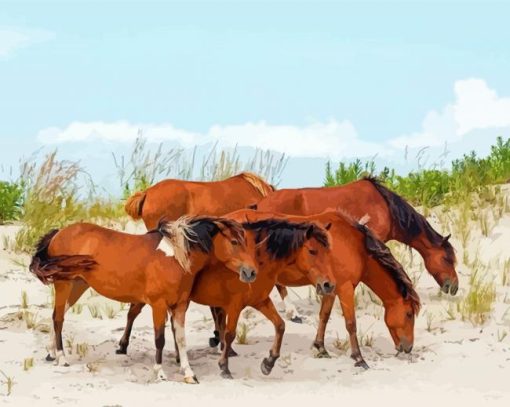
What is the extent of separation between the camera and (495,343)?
29.1ft

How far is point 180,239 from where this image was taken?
730 cm

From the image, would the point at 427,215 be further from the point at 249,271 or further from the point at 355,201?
the point at 249,271

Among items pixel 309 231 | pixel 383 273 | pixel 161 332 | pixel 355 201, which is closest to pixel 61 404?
pixel 161 332

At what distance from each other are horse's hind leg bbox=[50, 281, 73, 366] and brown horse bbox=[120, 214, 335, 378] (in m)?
0.90

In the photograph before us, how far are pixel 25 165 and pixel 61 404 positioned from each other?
22.9 ft

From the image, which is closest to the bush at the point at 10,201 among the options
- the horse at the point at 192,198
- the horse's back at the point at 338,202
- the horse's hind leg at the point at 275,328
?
the horse at the point at 192,198

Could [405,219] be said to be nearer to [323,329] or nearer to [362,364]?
[323,329]

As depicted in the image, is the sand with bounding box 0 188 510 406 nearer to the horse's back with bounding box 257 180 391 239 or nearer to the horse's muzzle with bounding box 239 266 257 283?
the horse's muzzle with bounding box 239 266 257 283

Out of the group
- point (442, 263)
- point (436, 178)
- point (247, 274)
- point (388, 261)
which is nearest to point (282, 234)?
point (247, 274)

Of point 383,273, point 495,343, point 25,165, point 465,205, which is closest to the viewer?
point 383,273

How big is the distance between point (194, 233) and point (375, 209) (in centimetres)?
251

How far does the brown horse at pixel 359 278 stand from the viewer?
8016 millimetres

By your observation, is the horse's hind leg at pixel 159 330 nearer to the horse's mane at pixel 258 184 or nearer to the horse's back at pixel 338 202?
the horse's back at pixel 338 202

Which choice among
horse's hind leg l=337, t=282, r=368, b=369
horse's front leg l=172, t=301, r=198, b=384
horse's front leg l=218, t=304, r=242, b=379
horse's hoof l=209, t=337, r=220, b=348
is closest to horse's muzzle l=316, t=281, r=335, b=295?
horse's hind leg l=337, t=282, r=368, b=369
